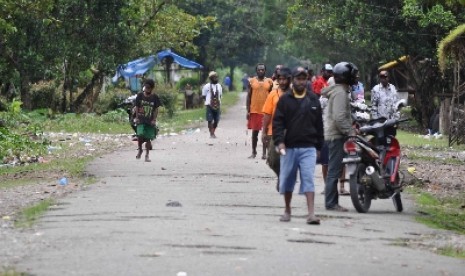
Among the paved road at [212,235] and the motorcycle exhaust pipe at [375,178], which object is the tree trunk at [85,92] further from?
the motorcycle exhaust pipe at [375,178]

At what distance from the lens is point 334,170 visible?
14.2 m

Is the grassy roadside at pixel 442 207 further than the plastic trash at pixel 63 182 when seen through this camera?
No

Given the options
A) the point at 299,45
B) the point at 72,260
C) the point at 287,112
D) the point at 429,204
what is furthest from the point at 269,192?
the point at 299,45

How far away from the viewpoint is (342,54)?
5953 cm

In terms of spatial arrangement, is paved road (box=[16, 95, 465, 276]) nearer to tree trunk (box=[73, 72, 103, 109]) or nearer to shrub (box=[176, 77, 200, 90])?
tree trunk (box=[73, 72, 103, 109])

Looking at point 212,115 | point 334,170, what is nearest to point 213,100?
point 212,115

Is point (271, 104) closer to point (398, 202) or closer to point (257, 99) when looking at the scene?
point (398, 202)

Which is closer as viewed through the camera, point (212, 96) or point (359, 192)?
point (359, 192)

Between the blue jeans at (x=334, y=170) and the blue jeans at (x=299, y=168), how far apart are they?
171 cm

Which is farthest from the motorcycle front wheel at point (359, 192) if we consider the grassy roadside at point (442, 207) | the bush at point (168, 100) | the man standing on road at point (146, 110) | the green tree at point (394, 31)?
the bush at point (168, 100)

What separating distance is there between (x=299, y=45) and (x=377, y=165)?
186 ft

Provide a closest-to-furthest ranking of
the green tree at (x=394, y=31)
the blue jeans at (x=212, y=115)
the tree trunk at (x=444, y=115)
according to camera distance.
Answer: the blue jeans at (x=212, y=115)
the tree trunk at (x=444, y=115)
the green tree at (x=394, y=31)

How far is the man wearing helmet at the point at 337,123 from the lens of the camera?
14023 mm

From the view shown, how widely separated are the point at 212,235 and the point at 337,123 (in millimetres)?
3687
